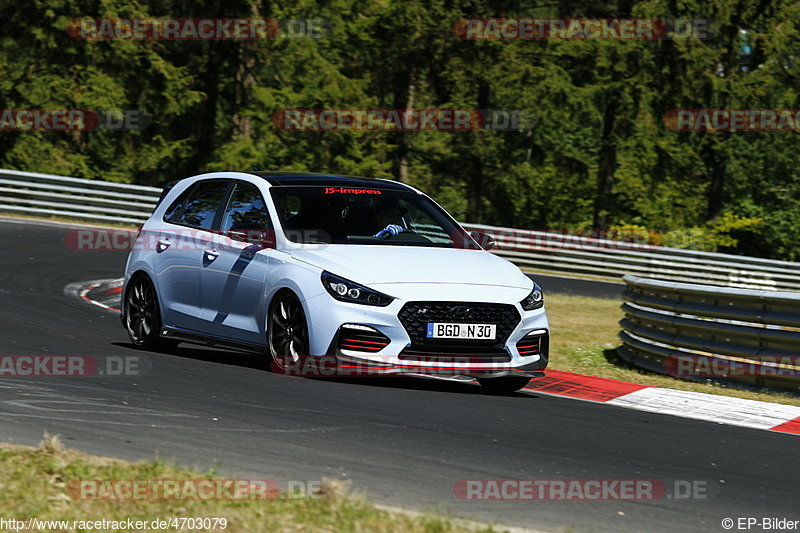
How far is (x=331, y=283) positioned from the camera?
9.05 m

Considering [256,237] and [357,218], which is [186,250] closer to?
[256,237]

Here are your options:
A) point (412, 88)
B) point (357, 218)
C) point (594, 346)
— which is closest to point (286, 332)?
point (357, 218)

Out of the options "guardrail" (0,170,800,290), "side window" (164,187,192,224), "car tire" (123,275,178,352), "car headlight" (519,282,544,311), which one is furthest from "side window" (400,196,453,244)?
"guardrail" (0,170,800,290)

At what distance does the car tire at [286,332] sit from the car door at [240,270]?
5.6 inches

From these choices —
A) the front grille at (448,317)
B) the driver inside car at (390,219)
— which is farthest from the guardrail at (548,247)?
the front grille at (448,317)

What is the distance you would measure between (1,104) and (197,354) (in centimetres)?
3090

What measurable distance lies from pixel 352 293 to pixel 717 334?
15.9 feet

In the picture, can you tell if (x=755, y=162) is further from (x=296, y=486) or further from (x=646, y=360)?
(x=296, y=486)

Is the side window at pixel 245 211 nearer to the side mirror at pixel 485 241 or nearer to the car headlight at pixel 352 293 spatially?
the car headlight at pixel 352 293

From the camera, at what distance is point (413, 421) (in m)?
8.03

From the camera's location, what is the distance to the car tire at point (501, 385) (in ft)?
→ 32.4

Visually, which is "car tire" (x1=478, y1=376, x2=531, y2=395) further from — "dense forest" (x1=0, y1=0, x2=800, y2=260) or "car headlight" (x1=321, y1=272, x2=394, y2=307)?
"dense forest" (x1=0, y1=0, x2=800, y2=260)

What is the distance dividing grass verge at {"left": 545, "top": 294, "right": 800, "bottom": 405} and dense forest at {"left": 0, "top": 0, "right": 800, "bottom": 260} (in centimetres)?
1615

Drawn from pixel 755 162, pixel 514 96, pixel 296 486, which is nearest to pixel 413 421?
pixel 296 486
